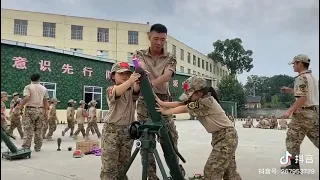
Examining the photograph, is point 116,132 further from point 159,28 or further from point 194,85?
point 159,28

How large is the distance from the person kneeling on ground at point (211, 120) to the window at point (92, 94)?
14.9 metres

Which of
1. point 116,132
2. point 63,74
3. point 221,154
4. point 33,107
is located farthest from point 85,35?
point 221,154

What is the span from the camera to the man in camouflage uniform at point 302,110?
136 inches

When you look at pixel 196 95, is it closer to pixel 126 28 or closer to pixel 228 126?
pixel 228 126

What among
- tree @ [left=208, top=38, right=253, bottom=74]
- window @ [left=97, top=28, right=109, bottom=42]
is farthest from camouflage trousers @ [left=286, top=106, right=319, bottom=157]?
tree @ [left=208, top=38, right=253, bottom=74]

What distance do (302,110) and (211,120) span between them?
4.77 ft

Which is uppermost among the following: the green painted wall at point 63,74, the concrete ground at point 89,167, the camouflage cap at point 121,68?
the green painted wall at point 63,74

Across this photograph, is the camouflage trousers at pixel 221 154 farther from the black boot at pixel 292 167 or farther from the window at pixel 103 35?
the window at pixel 103 35

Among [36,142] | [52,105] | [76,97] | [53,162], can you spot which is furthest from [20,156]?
[76,97]

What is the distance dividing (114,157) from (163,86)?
2.62 ft

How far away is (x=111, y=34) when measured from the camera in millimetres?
28109

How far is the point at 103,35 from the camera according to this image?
27938 mm

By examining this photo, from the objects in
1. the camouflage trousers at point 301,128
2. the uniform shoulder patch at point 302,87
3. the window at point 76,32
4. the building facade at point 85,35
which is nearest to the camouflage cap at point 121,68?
the uniform shoulder patch at point 302,87

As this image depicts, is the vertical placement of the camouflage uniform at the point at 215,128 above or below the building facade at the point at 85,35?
below
